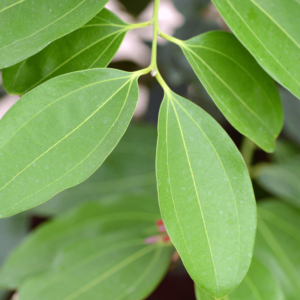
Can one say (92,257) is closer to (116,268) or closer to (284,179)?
(116,268)

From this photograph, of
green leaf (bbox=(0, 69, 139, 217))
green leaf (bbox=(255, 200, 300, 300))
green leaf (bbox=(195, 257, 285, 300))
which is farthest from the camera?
green leaf (bbox=(255, 200, 300, 300))

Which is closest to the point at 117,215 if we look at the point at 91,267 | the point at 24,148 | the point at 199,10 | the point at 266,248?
the point at 91,267

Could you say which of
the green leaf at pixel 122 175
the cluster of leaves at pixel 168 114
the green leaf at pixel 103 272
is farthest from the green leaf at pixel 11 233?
the cluster of leaves at pixel 168 114

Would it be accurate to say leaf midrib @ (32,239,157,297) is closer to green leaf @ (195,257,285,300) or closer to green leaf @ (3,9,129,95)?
green leaf @ (195,257,285,300)

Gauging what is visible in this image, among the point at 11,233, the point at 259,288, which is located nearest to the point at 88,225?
the point at 11,233

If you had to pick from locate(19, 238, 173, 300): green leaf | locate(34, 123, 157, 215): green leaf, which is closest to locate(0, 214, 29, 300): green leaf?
locate(34, 123, 157, 215): green leaf

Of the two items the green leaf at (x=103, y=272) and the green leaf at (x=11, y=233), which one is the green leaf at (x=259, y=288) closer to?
the green leaf at (x=103, y=272)

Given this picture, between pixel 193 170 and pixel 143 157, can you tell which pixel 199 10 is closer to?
pixel 143 157
